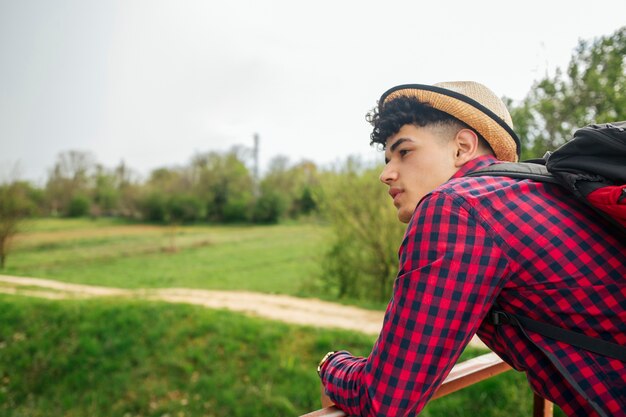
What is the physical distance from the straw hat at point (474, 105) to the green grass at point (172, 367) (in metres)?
5.12

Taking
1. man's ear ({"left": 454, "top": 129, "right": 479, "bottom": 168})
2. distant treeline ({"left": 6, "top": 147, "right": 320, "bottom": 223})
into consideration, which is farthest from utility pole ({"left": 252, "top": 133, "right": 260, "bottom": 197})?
man's ear ({"left": 454, "top": 129, "right": 479, "bottom": 168})

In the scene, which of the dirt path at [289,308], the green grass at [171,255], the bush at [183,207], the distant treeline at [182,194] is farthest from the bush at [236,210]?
the dirt path at [289,308]

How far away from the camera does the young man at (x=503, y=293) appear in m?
1.08

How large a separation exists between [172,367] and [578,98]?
25.0 ft

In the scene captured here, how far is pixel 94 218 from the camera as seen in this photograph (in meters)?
43.6

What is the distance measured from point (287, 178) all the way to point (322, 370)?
1884 inches

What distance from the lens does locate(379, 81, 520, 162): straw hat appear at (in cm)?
147

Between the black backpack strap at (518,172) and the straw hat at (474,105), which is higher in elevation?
the straw hat at (474,105)

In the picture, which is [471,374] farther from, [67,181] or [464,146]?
[67,181]

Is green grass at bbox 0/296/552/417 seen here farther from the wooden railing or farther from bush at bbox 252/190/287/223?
bush at bbox 252/190/287/223

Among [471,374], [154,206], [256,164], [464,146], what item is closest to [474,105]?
[464,146]

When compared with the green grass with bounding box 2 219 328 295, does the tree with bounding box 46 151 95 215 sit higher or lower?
higher

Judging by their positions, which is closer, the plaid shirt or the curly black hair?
the plaid shirt

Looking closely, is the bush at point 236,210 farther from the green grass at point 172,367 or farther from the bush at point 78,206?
the green grass at point 172,367
